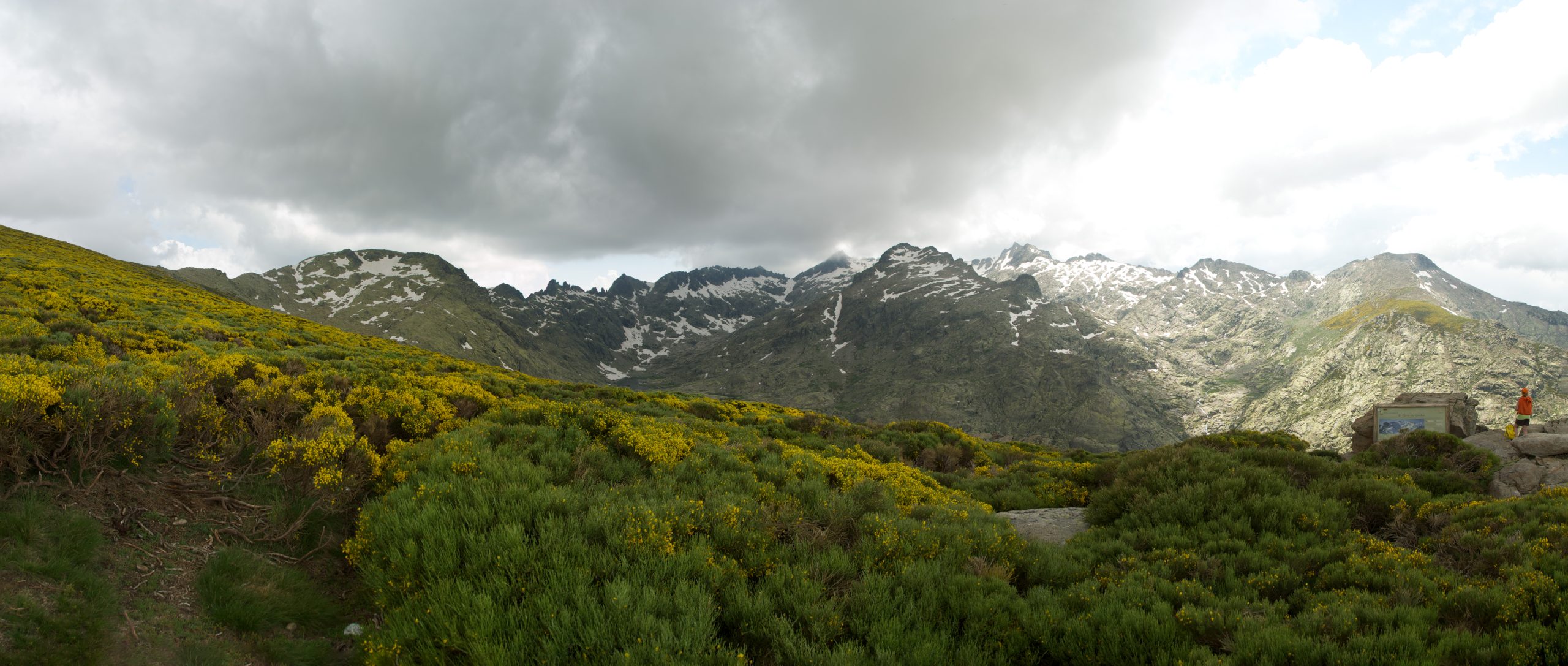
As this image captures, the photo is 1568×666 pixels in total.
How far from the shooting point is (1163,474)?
1194cm

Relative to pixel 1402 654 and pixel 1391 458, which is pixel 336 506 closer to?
pixel 1402 654

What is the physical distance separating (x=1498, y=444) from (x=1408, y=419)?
14.1ft

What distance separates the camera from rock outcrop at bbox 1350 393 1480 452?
20.4 m

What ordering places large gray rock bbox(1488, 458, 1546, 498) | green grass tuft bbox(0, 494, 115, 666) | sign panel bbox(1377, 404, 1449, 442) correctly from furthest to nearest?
sign panel bbox(1377, 404, 1449, 442)
large gray rock bbox(1488, 458, 1546, 498)
green grass tuft bbox(0, 494, 115, 666)

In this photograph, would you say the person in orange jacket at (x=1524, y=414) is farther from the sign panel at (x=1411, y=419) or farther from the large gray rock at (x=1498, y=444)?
the sign panel at (x=1411, y=419)

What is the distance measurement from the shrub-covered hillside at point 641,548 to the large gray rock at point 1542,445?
3599mm

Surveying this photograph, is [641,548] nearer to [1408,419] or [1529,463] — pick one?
[1529,463]

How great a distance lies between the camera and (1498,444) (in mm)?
16125

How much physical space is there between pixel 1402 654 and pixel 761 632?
20.0 feet

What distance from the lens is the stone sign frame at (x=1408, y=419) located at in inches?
770

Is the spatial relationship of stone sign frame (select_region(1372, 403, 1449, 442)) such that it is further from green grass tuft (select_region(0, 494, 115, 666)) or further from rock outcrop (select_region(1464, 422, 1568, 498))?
green grass tuft (select_region(0, 494, 115, 666))

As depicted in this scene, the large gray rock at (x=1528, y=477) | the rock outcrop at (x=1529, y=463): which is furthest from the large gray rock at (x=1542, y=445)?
the large gray rock at (x=1528, y=477)

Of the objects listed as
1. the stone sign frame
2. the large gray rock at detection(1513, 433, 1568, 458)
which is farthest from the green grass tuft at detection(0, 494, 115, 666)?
the stone sign frame

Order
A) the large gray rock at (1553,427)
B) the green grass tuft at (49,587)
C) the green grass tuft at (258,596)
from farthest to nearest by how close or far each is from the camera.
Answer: the large gray rock at (1553,427)
the green grass tuft at (258,596)
the green grass tuft at (49,587)
